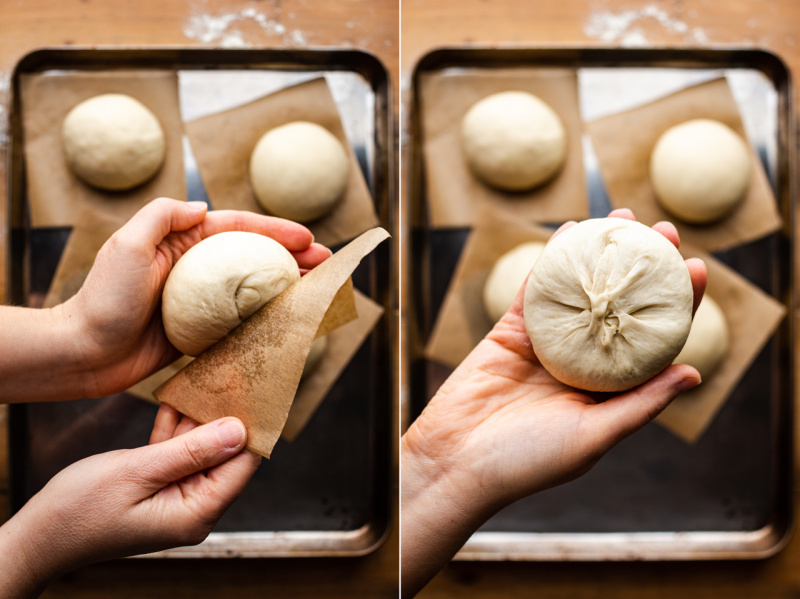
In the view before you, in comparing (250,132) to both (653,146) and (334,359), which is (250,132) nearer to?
(334,359)

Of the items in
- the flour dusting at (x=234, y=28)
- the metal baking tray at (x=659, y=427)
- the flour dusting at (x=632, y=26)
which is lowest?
the metal baking tray at (x=659, y=427)

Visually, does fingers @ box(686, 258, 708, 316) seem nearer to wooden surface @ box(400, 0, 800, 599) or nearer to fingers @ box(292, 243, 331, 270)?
fingers @ box(292, 243, 331, 270)

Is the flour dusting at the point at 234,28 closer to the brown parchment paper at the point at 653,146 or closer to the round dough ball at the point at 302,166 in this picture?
the round dough ball at the point at 302,166

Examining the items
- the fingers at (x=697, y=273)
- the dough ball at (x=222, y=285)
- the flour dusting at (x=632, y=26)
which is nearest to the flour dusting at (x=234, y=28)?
the dough ball at (x=222, y=285)

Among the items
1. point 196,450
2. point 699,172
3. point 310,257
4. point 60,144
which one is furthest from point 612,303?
point 60,144

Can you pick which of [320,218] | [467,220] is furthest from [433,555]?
[467,220]
